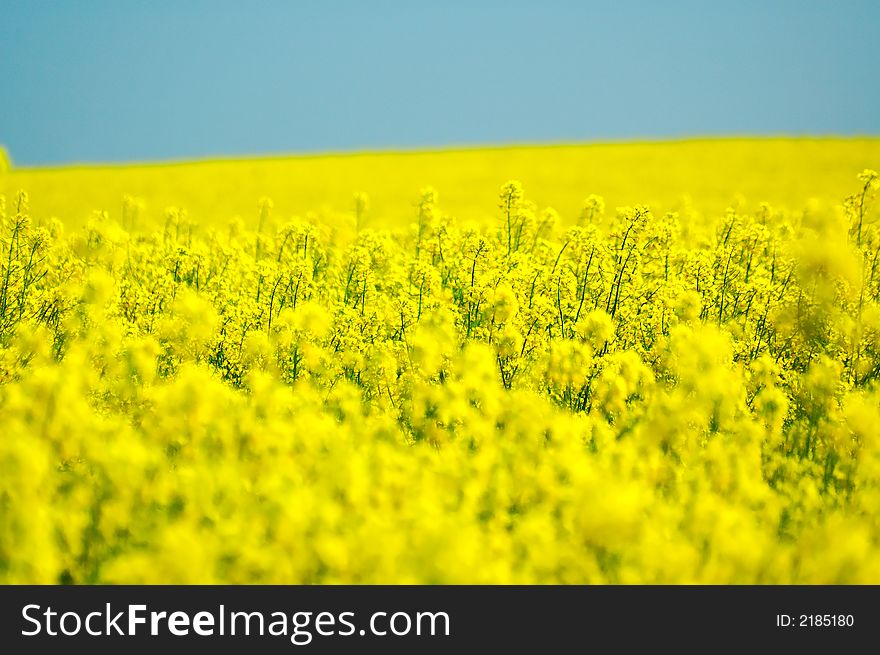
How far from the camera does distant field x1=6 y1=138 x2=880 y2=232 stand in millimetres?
18078

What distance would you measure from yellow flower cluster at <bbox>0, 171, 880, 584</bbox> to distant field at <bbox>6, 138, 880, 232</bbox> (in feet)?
30.6

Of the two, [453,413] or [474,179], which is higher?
[474,179]

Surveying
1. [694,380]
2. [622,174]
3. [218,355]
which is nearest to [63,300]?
[218,355]

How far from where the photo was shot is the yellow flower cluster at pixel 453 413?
267 cm

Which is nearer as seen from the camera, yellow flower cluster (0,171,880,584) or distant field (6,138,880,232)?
yellow flower cluster (0,171,880,584)

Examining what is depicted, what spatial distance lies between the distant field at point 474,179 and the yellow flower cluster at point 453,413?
933cm

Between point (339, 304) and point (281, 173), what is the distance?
20894 mm

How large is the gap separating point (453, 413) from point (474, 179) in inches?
773

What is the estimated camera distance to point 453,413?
374 centimetres

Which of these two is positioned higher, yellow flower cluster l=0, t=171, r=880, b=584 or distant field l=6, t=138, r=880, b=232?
distant field l=6, t=138, r=880, b=232

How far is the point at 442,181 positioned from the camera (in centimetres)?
2269

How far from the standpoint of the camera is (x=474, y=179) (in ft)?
74.7

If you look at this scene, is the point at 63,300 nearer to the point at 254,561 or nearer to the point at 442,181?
the point at 254,561

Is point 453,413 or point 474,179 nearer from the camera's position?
point 453,413
